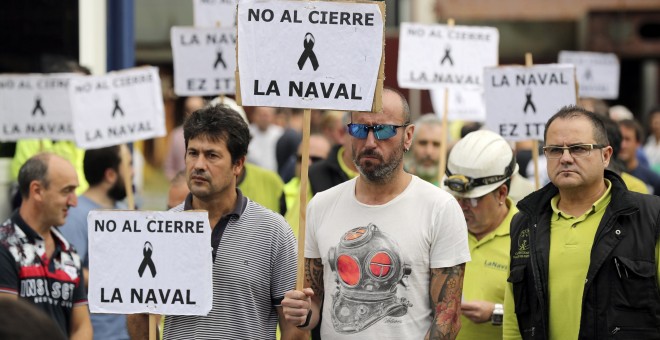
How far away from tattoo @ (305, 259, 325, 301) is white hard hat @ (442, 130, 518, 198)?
125 cm

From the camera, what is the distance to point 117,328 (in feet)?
27.2

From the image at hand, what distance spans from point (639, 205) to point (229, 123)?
1850 millimetres

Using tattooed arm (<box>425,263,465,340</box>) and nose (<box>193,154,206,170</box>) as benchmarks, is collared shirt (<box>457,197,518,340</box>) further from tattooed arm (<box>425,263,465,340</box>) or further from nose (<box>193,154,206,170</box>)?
nose (<box>193,154,206,170</box>)

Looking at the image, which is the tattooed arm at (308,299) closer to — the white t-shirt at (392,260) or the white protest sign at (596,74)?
the white t-shirt at (392,260)

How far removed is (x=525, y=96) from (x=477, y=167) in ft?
6.85

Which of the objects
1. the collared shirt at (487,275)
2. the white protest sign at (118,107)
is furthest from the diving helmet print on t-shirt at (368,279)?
the white protest sign at (118,107)

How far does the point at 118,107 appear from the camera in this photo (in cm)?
972

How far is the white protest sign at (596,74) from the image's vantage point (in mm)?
14992

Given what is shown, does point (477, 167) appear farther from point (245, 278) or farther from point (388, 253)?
point (245, 278)

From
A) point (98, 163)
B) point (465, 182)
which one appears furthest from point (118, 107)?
point (465, 182)

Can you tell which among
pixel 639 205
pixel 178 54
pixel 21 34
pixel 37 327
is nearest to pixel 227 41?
pixel 178 54

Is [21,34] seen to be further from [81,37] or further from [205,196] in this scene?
[205,196]

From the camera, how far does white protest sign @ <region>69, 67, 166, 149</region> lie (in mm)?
9594

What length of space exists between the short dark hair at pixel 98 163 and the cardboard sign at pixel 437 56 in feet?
7.80
